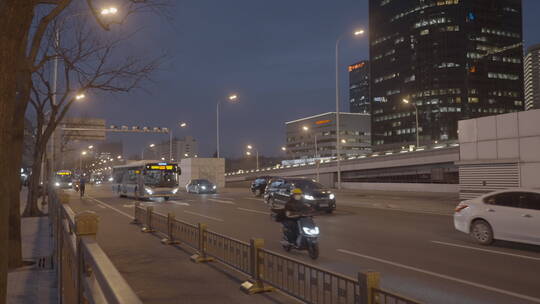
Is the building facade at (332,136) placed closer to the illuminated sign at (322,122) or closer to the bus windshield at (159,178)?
the illuminated sign at (322,122)

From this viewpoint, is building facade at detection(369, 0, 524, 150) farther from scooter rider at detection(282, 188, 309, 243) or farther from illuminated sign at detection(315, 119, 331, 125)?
scooter rider at detection(282, 188, 309, 243)

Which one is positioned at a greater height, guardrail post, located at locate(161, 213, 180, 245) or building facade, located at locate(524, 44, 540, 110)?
building facade, located at locate(524, 44, 540, 110)

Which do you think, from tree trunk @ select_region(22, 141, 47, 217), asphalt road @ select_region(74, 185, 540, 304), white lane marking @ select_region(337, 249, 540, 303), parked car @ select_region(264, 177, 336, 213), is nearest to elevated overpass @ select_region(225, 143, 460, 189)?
parked car @ select_region(264, 177, 336, 213)

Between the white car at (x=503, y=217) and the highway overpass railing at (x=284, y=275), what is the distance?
568 cm

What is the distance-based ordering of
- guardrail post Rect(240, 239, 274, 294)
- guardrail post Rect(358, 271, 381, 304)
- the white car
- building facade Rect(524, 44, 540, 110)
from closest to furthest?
guardrail post Rect(358, 271, 381, 304), guardrail post Rect(240, 239, 274, 294), the white car, building facade Rect(524, 44, 540, 110)

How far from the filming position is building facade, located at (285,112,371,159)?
161875mm

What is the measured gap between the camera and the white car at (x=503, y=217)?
11.2m

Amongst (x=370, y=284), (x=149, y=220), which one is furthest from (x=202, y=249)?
(x=370, y=284)

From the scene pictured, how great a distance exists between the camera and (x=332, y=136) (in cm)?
16250

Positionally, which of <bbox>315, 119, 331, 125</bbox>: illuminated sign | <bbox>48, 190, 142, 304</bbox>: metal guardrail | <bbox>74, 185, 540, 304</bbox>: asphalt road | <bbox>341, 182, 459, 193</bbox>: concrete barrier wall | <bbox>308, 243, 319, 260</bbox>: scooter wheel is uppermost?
<bbox>315, 119, 331, 125</bbox>: illuminated sign

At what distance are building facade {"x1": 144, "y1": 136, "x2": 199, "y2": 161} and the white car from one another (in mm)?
117043

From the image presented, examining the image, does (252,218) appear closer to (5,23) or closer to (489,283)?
(489,283)

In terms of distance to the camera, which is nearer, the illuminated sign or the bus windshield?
the bus windshield

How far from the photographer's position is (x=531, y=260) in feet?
33.2
